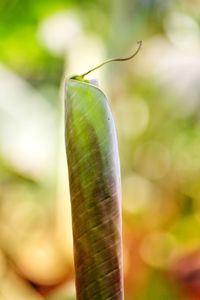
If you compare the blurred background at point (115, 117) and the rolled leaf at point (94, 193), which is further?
the blurred background at point (115, 117)

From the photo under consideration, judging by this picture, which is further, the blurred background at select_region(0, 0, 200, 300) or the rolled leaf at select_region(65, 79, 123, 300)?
the blurred background at select_region(0, 0, 200, 300)

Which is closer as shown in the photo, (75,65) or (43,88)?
(75,65)

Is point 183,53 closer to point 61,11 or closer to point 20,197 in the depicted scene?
point 61,11

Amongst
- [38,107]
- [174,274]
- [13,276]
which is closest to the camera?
[174,274]

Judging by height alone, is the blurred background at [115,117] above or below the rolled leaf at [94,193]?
below

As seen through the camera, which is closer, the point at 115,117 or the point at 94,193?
the point at 94,193

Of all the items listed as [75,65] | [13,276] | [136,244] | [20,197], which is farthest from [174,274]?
[75,65]

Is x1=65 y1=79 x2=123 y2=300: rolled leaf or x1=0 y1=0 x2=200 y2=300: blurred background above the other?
x1=65 y1=79 x2=123 y2=300: rolled leaf

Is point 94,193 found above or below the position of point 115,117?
above
